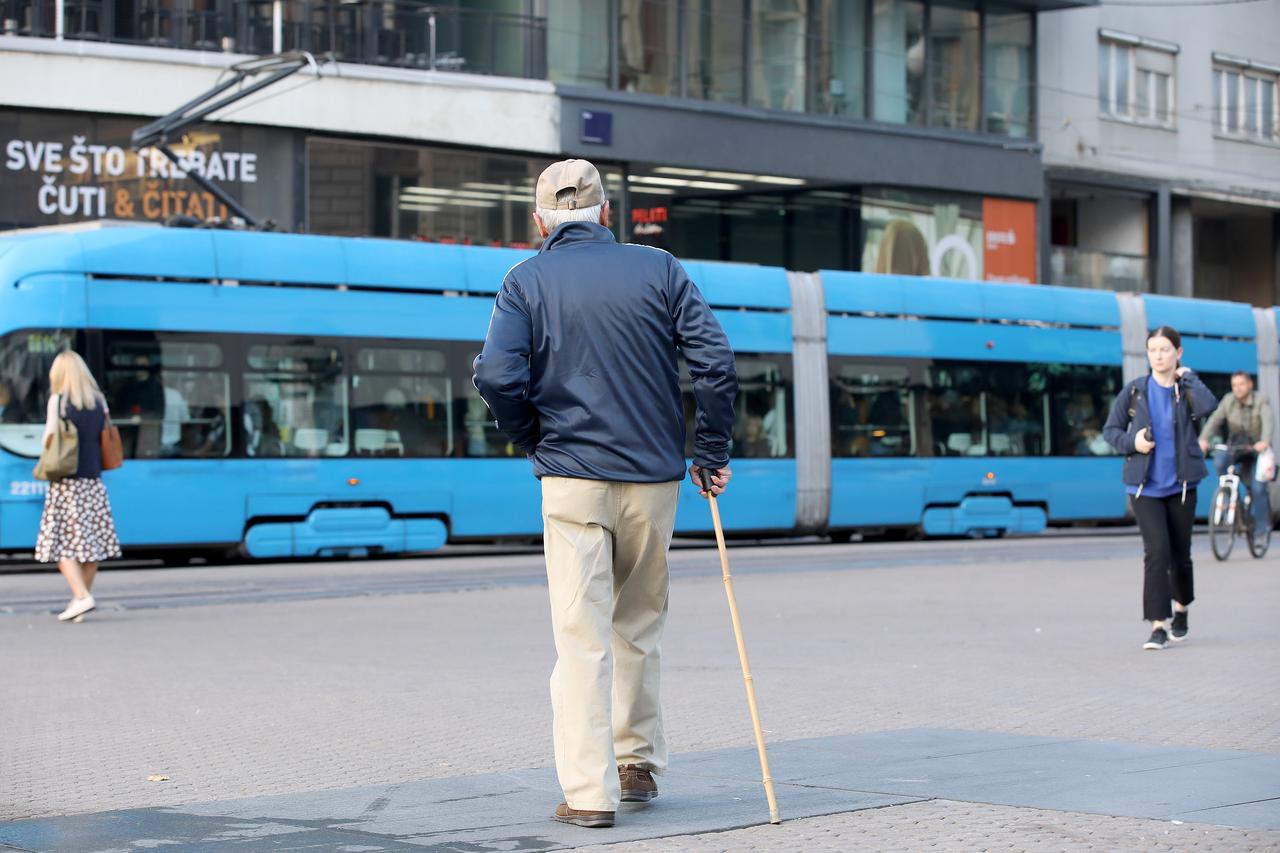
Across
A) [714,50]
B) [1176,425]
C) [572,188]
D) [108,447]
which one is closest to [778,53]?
[714,50]

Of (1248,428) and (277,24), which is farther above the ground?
(277,24)

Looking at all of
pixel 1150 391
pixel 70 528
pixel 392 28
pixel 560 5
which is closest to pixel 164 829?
pixel 1150 391

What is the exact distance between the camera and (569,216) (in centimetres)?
587

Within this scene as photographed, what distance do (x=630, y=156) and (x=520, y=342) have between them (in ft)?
84.7

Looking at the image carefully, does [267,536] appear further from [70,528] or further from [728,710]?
[728,710]

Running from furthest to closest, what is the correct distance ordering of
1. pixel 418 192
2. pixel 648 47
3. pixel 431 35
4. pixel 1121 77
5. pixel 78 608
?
pixel 1121 77 → pixel 648 47 → pixel 418 192 → pixel 431 35 → pixel 78 608

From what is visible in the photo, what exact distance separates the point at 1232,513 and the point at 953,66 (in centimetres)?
1857

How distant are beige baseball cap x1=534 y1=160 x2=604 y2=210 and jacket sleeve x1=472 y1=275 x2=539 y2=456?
28cm

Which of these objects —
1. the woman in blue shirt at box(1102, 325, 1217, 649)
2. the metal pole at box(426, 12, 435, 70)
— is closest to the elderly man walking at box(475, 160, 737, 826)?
the woman in blue shirt at box(1102, 325, 1217, 649)

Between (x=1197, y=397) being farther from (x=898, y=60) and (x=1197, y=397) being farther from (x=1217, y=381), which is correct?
(x=898, y=60)

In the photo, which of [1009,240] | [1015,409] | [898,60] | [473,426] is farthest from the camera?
[1009,240]

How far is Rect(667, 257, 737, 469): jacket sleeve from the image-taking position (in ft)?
18.7

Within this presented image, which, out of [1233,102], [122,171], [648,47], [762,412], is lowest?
[762,412]

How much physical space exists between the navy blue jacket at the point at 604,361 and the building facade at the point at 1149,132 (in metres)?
33.3
